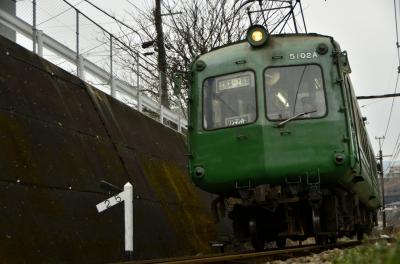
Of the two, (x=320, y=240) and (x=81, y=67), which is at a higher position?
(x=81, y=67)

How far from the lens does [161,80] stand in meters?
17.2

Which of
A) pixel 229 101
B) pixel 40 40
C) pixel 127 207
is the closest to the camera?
pixel 127 207

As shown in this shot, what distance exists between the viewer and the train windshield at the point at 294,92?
8.39 m

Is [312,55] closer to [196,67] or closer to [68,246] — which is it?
[196,67]

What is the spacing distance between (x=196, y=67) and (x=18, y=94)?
2970 millimetres

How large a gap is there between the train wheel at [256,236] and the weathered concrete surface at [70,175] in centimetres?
176


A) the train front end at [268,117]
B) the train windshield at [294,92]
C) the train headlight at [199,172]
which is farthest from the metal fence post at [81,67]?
the train windshield at [294,92]

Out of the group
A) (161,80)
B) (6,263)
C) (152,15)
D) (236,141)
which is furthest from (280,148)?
(152,15)

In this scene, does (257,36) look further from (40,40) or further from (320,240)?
(40,40)

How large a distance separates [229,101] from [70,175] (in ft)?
8.77

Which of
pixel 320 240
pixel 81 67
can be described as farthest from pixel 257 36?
pixel 81 67

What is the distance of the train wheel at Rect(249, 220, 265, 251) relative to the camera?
893 cm

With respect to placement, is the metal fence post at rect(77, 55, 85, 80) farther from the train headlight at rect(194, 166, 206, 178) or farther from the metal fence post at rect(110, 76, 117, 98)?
the train headlight at rect(194, 166, 206, 178)

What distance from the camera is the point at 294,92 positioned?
846 centimetres
